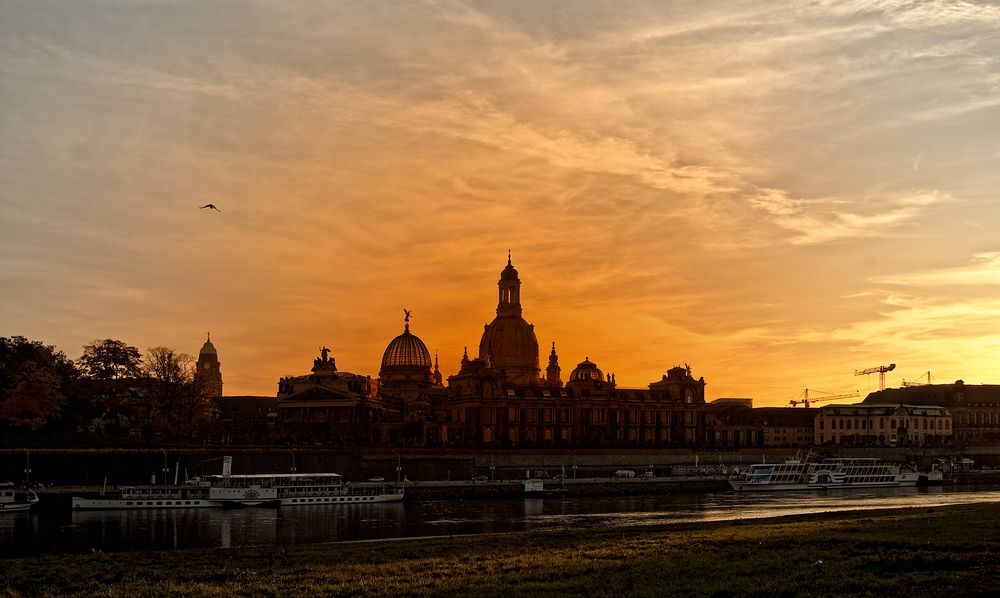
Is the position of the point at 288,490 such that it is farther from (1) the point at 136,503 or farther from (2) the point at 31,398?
(2) the point at 31,398

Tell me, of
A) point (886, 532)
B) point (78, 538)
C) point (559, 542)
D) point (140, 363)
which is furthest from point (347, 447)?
point (886, 532)

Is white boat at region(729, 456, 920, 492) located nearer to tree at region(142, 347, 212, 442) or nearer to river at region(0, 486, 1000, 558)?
river at region(0, 486, 1000, 558)

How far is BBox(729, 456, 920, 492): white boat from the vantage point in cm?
13500

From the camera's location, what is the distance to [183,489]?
104 metres

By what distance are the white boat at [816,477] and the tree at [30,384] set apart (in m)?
81.1

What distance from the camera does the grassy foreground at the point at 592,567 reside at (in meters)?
31.6

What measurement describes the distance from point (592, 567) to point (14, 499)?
72465 millimetres

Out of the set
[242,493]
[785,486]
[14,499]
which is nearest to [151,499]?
[242,493]

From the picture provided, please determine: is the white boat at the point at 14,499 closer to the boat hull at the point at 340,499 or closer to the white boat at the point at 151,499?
the white boat at the point at 151,499

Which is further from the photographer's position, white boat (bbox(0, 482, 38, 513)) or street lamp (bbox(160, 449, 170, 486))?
street lamp (bbox(160, 449, 170, 486))

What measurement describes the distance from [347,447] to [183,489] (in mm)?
40470

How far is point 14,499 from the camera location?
94.1 metres

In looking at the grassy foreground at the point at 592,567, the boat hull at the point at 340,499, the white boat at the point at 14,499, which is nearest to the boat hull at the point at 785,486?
the boat hull at the point at 340,499

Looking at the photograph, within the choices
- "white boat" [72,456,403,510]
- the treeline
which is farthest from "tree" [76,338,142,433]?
"white boat" [72,456,403,510]
